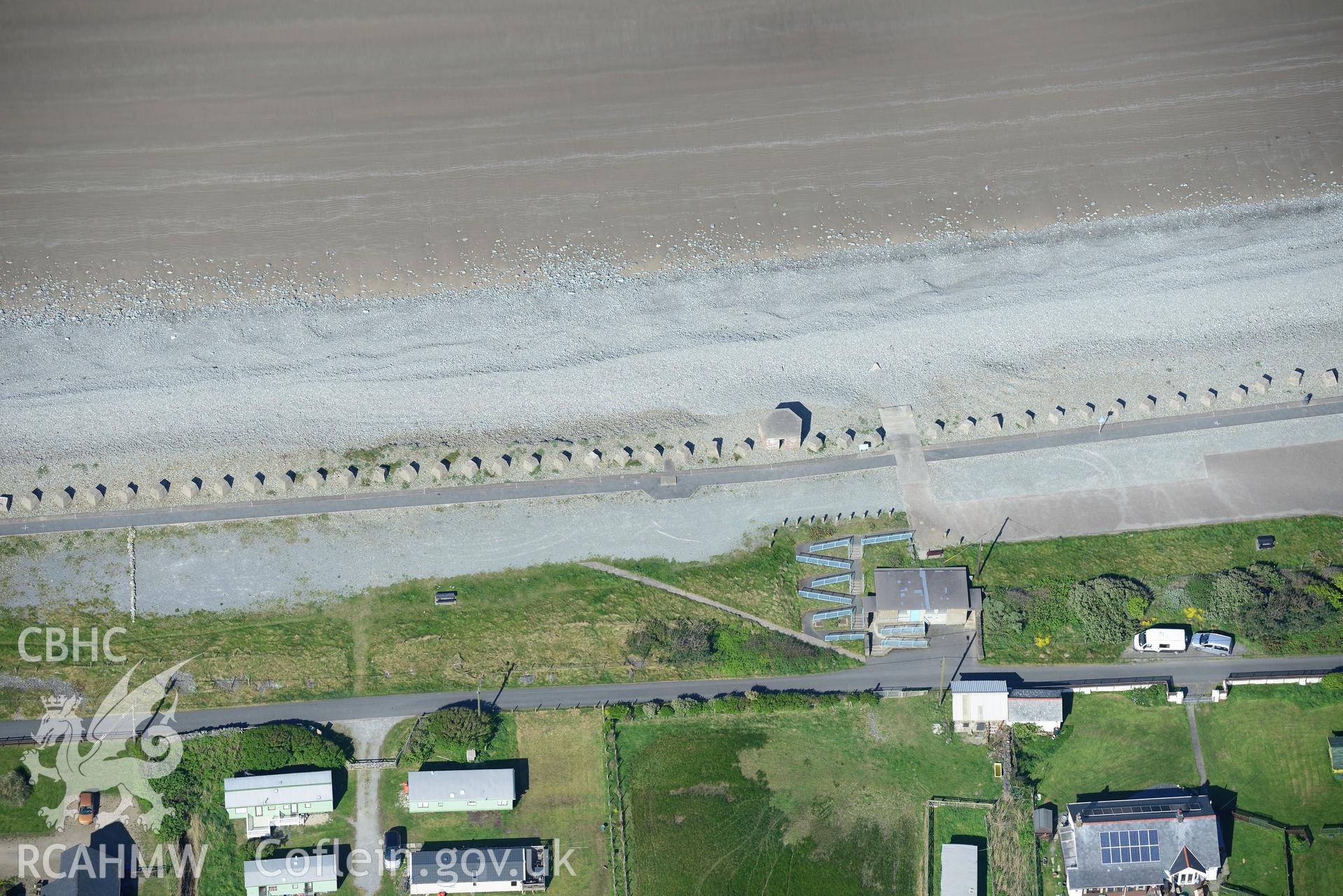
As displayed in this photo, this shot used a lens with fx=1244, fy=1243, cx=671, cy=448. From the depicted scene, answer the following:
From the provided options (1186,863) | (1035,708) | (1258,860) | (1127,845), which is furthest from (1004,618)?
(1258,860)

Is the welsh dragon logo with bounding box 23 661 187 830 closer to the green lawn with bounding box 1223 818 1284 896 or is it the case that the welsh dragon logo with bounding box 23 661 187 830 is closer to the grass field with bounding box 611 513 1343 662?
the grass field with bounding box 611 513 1343 662

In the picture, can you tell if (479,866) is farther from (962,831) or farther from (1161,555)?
(1161,555)

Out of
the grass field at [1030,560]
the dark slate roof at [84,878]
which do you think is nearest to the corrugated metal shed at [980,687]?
the grass field at [1030,560]

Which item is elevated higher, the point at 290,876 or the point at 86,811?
the point at 86,811

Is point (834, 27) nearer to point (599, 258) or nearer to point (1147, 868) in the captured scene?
point (599, 258)

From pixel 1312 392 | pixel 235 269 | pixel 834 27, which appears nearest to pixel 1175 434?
pixel 1312 392

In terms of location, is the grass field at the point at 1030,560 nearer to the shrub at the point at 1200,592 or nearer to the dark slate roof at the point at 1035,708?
the shrub at the point at 1200,592

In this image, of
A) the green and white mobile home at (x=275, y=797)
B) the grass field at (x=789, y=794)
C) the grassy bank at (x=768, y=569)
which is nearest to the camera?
the green and white mobile home at (x=275, y=797)
